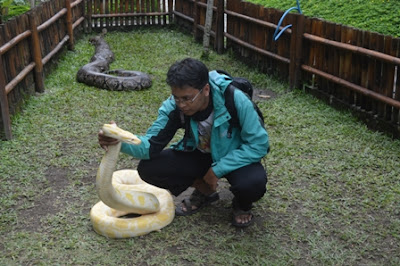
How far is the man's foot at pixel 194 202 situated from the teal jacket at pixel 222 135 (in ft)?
1.91

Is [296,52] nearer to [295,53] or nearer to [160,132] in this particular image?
[295,53]

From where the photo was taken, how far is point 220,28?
1064 cm

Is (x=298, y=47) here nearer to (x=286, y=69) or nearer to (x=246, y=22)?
(x=286, y=69)

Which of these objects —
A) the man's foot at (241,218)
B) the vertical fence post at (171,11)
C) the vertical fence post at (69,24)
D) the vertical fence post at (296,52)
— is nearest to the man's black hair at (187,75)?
the man's foot at (241,218)

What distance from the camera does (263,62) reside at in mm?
8922

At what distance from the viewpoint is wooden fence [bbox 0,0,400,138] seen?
590 centimetres

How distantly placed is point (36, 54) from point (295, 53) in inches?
151

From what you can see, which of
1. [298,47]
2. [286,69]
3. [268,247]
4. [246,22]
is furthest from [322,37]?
[268,247]

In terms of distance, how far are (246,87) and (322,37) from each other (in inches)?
141

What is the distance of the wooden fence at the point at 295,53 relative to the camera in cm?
590

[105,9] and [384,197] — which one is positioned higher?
[105,9]

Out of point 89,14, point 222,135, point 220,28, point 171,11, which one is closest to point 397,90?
point 222,135

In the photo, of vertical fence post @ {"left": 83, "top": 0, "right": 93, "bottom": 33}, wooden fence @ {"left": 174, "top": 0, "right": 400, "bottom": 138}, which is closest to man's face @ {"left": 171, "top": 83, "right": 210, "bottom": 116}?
wooden fence @ {"left": 174, "top": 0, "right": 400, "bottom": 138}

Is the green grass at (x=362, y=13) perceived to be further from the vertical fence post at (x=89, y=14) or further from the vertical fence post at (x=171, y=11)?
the vertical fence post at (x=89, y=14)
